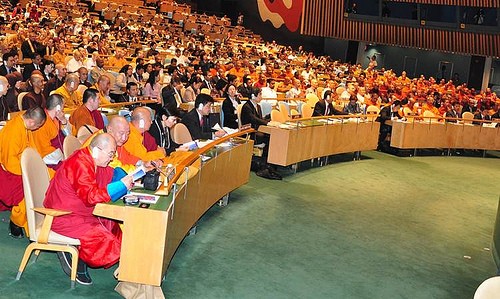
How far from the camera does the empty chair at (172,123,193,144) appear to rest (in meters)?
6.96

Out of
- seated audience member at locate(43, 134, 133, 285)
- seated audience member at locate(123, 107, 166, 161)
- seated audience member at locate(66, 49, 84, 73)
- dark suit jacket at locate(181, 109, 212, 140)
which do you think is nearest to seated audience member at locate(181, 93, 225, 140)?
Answer: dark suit jacket at locate(181, 109, 212, 140)

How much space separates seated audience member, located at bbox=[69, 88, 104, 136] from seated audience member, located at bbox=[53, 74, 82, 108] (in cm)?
125

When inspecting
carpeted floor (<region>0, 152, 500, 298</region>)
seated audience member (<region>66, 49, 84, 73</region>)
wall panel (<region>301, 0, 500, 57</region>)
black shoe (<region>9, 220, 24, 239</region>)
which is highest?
wall panel (<region>301, 0, 500, 57</region>)

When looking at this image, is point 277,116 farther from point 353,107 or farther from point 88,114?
point 88,114

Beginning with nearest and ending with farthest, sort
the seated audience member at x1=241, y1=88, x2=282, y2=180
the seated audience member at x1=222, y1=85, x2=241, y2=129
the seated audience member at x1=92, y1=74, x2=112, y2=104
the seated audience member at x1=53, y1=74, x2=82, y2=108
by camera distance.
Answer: the seated audience member at x1=53, y1=74, x2=82, y2=108
the seated audience member at x1=92, y1=74, x2=112, y2=104
the seated audience member at x1=241, y1=88, x2=282, y2=180
the seated audience member at x1=222, y1=85, x2=241, y2=129

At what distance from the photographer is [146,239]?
14.5 feet

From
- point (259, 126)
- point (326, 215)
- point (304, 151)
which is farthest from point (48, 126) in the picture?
point (304, 151)

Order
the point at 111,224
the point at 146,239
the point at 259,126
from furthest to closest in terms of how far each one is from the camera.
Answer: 1. the point at 259,126
2. the point at 111,224
3. the point at 146,239

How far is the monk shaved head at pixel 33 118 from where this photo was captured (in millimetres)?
5105

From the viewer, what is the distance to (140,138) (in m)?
5.98

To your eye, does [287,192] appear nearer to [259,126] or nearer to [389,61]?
[259,126]

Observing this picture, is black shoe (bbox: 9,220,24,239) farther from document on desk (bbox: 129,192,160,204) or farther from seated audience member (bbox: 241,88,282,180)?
seated audience member (bbox: 241,88,282,180)

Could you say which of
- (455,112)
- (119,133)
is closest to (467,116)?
(455,112)

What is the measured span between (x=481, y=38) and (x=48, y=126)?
20234 mm
